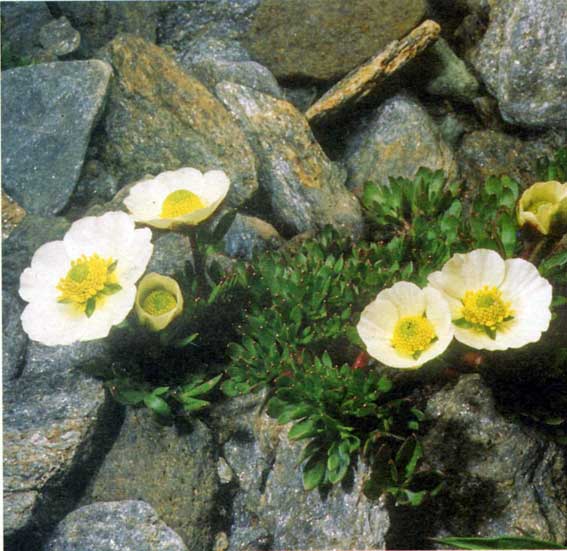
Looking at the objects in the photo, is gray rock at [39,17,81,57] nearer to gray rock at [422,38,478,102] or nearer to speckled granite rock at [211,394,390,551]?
gray rock at [422,38,478,102]

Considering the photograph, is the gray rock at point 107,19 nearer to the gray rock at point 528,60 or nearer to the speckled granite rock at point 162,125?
the speckled granite rock at point 162,125

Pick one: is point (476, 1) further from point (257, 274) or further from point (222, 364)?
point (222, 364)

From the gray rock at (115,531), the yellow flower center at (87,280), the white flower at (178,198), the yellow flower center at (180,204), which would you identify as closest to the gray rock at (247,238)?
the white flower at (178,198)

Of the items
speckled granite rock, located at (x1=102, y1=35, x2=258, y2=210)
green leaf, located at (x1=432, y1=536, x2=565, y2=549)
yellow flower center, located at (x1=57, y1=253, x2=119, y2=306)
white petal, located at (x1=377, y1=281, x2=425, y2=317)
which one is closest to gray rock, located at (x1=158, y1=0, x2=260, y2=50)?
speckled granite rock, located at (x1=102, y1=35, x2=258, y2=210)

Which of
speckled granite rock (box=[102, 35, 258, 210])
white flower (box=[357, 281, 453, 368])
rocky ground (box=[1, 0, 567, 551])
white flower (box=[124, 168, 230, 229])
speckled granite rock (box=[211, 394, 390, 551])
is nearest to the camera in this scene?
white flower (box=[357, 281, 453, 368])

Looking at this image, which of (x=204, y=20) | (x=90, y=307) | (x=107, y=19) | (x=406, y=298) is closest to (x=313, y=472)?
(x=406, y=298)

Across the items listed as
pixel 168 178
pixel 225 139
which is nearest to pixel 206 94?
pixel 225 139

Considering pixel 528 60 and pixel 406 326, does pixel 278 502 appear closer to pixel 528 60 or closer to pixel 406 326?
pixel 406 326
